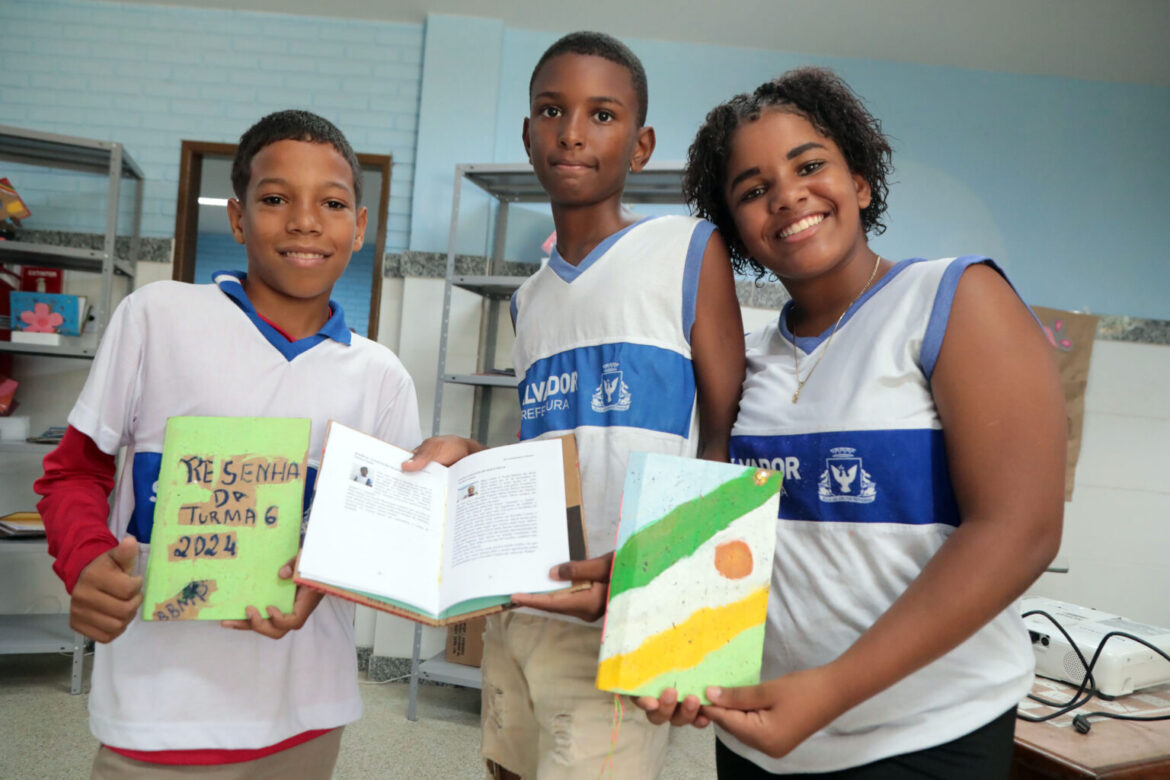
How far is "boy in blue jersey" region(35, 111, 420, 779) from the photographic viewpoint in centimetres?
102

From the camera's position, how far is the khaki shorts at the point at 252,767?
1.03 metres

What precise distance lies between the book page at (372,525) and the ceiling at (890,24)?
9.85ft

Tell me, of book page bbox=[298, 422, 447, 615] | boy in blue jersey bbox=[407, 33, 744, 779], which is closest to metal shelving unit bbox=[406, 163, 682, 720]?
boy in blue jersey bbox=[407, 33, 744, 779]

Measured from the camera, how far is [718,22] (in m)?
3.49

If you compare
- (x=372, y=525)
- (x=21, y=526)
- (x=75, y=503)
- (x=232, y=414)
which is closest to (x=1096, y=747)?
(x=372, y=525)

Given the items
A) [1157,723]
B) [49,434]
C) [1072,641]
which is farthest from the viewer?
[49,434]

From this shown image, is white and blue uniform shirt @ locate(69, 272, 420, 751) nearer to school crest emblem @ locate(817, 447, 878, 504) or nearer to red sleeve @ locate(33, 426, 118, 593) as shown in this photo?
red sleeve @ locate(33, 426, 118, 593)

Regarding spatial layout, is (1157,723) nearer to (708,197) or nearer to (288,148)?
(708,197)

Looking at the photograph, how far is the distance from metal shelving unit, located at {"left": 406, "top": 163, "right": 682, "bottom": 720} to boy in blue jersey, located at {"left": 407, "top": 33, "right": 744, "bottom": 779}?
1.84 meters

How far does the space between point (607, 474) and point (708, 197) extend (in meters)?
0.53

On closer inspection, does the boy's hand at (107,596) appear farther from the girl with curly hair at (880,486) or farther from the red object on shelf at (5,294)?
the red object on shelf at (5,294)

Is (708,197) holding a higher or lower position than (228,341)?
higher

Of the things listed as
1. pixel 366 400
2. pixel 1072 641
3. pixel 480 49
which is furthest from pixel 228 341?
pixel 480 49

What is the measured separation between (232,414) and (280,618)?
33 cm
